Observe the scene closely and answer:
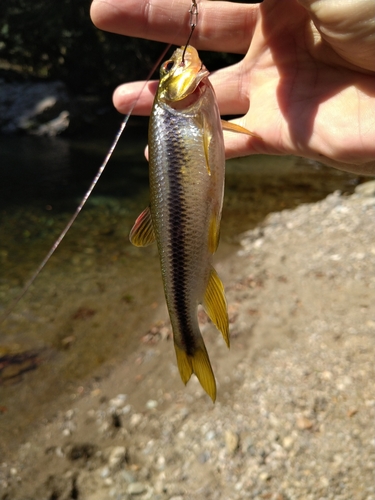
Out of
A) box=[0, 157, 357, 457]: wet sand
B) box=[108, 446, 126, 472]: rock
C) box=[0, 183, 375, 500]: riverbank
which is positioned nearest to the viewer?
box=[0, 183, 375, 500]: riverbank

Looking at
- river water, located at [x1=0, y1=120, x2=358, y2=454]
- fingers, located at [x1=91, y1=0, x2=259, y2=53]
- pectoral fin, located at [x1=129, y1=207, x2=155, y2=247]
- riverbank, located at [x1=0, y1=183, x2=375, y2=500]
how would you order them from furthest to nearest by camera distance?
river water, located at [x1=0, y1=120, x2=358, y2=454], riverbank, located at [x1=0, y1=183, x2=375, y2=500], fingers, located at [x1=91, y1=0, x2=259, y2=53], pectoral fin, located at [x1=129, y1=207, x2=155, y2=247]

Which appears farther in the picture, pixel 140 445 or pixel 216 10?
pixel 140 445

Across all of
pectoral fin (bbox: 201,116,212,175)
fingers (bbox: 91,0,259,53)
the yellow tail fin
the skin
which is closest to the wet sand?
the yellow tail fin

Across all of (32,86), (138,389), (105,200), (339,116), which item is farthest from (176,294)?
(32,86)

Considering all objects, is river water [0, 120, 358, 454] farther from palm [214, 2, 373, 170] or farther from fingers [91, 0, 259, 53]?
fingers [91, 0, 259, 53]

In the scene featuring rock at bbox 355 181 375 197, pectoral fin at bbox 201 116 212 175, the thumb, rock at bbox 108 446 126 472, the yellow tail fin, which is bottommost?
rock at bbox 355 181 375 197

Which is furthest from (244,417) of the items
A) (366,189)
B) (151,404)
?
(366,189)

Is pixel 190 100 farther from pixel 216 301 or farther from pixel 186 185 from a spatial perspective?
pixel 216 301

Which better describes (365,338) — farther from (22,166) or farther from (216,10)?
(22,166)
